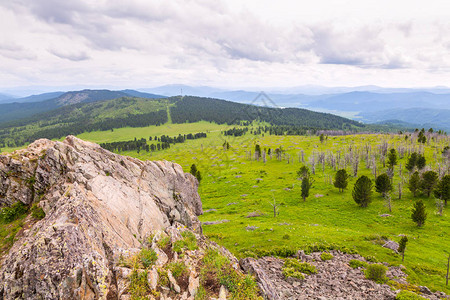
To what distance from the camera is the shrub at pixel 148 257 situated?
52.9ft

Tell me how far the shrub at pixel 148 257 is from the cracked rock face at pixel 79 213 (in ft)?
6.37

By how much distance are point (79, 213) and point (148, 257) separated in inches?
309

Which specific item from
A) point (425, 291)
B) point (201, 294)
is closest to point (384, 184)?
point (425, 291)

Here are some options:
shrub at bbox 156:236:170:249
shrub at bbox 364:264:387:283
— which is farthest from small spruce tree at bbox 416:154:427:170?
shrub at bbox 156:236:170:249

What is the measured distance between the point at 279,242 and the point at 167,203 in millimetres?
27840

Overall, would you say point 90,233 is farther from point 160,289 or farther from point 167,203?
point 167,203

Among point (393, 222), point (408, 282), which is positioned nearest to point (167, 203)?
point (408, 282)

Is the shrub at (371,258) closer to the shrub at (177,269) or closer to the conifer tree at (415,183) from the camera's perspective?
the shrub at (177,269)

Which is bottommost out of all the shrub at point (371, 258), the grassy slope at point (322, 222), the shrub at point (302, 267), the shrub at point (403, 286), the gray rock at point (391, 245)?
the grassy slope at point (322, 222)

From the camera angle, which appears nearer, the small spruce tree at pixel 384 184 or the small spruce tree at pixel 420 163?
the small spruce tree at pixel 384 184

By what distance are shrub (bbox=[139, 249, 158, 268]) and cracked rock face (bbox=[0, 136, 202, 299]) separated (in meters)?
1.94

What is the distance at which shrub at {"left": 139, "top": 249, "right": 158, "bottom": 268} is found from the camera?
1611 centimetres

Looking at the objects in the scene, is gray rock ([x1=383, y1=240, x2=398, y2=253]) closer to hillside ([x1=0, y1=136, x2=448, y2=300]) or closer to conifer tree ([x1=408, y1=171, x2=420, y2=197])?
hillside ([x1=0, y1=136, x2=448, y2=300])

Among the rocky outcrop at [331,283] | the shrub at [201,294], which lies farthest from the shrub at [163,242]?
the rocky outcrop at [331,283]
